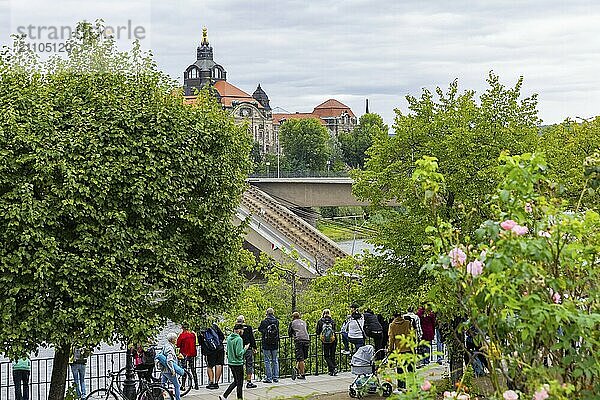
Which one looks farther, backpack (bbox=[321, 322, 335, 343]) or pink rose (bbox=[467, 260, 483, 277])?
backpack (bbox=[321, 322, 335, 343])

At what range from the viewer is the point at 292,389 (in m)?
19.1

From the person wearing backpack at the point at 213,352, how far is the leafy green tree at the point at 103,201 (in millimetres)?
3372

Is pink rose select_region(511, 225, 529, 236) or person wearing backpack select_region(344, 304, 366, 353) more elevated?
pink rose select_region(511, 225, 529, 236)

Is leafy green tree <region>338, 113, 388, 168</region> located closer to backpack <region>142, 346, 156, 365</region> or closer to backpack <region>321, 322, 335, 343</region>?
backpack <region>321, 322, 335, 343</region>

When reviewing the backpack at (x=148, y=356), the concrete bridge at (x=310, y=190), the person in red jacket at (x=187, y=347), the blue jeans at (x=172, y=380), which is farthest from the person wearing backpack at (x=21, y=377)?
the concrete bridge at (x=310, y=190)

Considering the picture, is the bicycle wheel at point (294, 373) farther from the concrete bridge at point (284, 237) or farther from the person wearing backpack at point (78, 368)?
the concrete bridge at point (284, 237)

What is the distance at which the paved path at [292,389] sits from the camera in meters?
18.4

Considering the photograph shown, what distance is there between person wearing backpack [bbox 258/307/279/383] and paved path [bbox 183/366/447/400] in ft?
0.69

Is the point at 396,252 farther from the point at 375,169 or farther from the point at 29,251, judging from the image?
the point at 29,251

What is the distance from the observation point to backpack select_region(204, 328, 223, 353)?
1914cm

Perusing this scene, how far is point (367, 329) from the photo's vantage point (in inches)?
795

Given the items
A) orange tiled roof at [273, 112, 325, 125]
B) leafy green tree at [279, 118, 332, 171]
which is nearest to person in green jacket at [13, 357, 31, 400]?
leafy green tree at [279, 118, 332, 171]

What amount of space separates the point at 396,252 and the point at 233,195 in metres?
3.58

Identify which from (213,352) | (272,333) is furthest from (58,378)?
(272,333)
